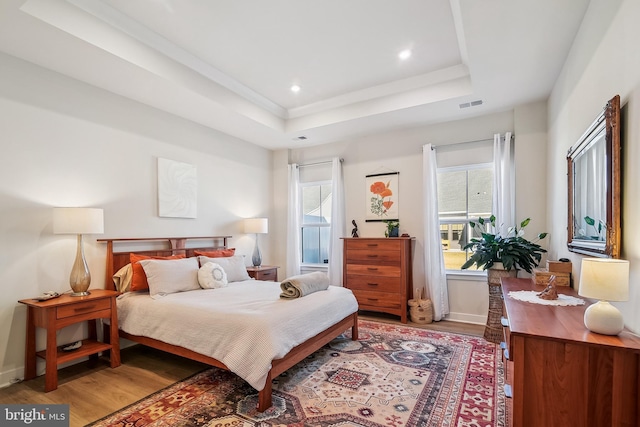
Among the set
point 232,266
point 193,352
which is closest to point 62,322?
point 193,352

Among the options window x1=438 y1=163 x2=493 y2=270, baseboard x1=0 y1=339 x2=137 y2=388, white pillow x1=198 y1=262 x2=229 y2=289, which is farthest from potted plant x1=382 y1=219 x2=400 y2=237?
baseboard x1=0 y1=339 x2=137 y2=388

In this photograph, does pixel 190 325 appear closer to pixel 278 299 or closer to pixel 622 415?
pixel 278 299

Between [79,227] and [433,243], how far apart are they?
13.0ft

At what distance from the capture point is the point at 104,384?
2.61 m

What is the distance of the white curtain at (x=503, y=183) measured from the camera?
3850 mm

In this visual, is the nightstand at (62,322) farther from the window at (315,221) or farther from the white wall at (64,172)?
the window at (315,221)

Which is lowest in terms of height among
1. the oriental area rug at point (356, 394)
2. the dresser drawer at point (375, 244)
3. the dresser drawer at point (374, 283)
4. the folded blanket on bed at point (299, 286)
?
the oriental area rug at point (356, 394)

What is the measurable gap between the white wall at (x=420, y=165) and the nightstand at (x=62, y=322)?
337cm

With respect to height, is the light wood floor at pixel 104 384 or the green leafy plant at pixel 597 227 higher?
the green leafy plant at pixel 597 227

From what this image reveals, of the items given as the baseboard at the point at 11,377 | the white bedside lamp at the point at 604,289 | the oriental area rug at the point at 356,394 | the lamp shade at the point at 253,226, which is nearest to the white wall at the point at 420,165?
the oriental area rug at the point at 356,394

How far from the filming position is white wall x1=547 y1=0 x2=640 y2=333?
4.85 feet

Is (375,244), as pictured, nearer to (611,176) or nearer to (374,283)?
(374,283)

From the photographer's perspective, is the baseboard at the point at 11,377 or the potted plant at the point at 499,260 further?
the potted plant at the point at 499,260

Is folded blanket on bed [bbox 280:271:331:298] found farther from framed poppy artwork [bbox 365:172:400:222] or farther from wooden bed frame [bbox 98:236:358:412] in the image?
framed poppy artwork [bbox 365:172:400:222]
